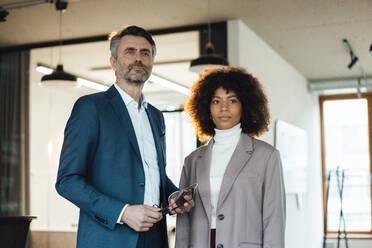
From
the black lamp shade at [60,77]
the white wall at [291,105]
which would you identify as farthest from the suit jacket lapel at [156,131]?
the white wall at [291,105]

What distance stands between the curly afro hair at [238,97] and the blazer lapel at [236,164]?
8.3 inches

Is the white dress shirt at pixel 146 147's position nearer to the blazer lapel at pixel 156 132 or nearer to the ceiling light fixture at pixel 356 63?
the blazer lapel at pixel 156 132

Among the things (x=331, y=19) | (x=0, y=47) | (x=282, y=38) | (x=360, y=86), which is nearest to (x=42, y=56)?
(x=0, y=47)

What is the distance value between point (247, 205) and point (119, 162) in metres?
0.57

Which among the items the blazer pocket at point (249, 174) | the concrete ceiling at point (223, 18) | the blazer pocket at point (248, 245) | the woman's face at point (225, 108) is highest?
the concrete ceiling at point (223, 18)

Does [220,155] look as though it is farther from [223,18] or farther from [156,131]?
[223,18]

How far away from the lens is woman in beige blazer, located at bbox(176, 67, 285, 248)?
6.78 feet

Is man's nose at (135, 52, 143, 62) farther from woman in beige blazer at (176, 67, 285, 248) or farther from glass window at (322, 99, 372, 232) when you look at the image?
glass window at (322, 99, 372, 232)

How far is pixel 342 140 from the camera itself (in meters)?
7.26

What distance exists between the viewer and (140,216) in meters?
1.74

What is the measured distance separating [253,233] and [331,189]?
5.50m

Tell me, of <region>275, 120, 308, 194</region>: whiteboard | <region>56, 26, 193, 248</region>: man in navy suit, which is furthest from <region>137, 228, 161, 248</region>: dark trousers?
<region>275, 120, 308, 194</region>: whiteboard

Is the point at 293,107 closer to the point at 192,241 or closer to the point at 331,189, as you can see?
the point at 331,189

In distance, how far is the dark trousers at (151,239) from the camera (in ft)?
6.42
